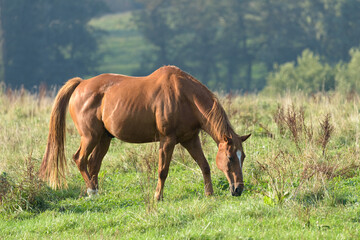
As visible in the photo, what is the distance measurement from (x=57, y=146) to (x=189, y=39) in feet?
160

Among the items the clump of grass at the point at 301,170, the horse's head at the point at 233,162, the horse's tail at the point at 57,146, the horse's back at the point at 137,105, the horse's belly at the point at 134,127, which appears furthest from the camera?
the horse's tail at the point at 57,146

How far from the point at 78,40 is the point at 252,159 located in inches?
1732

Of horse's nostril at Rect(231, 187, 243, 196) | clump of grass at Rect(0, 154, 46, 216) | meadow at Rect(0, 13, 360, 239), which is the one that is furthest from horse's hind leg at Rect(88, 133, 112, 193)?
horse's nostril at Rect(231, 187, 243, 196)

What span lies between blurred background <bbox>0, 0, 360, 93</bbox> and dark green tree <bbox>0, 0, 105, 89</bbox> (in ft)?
0.30

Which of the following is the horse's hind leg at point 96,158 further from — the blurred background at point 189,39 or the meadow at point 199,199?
the blurred background at point 189,39

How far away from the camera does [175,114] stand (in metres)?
6.65

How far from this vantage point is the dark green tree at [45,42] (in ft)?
152

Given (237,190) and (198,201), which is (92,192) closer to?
(198,201)

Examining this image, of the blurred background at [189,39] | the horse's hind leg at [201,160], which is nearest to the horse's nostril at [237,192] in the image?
the horse's hind leg at [201,160]

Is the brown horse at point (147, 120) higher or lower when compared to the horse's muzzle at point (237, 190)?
higher

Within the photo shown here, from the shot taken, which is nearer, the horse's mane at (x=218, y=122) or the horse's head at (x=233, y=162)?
the horse's head at (x=233, y=162)


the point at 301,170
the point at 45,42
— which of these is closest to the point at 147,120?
the point at 301,170

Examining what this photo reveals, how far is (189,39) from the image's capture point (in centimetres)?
5547

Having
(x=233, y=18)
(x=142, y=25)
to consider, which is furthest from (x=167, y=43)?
(x=233, y=18)
